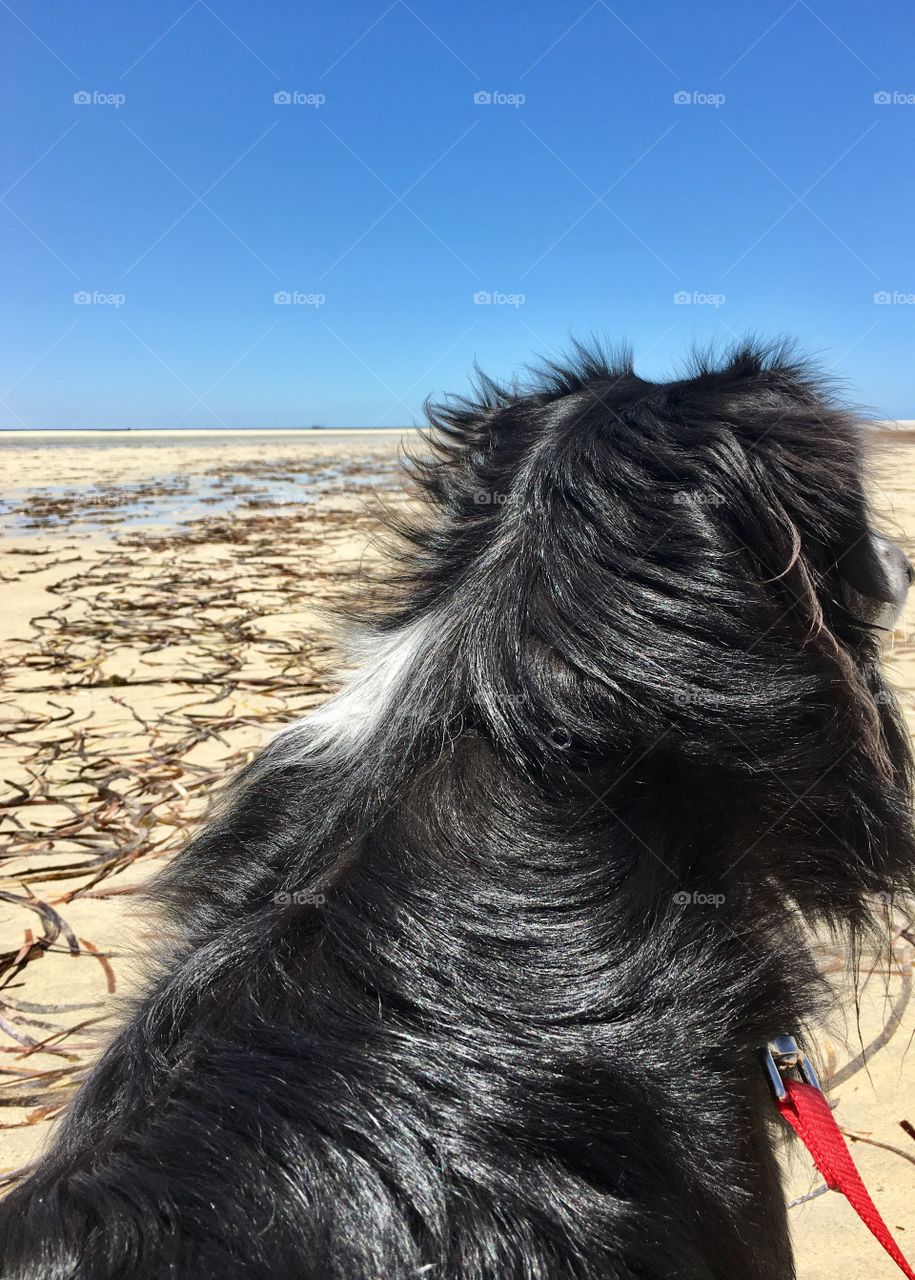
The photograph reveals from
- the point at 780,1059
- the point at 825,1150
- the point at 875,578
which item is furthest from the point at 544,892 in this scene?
the point at 875,578

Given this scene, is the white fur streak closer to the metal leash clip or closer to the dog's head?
the dog's head

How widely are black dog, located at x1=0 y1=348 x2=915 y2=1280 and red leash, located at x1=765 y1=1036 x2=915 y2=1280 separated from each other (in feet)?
0.10

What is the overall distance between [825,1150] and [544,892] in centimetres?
55

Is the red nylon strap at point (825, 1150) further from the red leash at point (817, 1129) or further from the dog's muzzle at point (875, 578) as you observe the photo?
the dog's muzzle at point (875, 578)

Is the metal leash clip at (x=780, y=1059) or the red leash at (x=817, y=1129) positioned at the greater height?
the metal leash clip at (x=780, y=1059)

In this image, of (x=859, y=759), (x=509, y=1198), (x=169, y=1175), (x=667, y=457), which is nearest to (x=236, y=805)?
(x=169, y=1175)

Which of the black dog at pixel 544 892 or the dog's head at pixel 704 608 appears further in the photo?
the dog's head at pixel 704 608

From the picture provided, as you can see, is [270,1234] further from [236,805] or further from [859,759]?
[859,759]

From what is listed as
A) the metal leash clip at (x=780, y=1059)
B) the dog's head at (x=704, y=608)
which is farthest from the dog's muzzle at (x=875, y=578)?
the metal leash clip at (x=780, y=1059)

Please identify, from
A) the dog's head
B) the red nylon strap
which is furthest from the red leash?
the dog's head

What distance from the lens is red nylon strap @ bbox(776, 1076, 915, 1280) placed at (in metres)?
1.14

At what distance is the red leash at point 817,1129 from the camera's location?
1.14 meters

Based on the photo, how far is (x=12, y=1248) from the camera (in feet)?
2.65

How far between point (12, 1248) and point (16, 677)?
16.1ft
